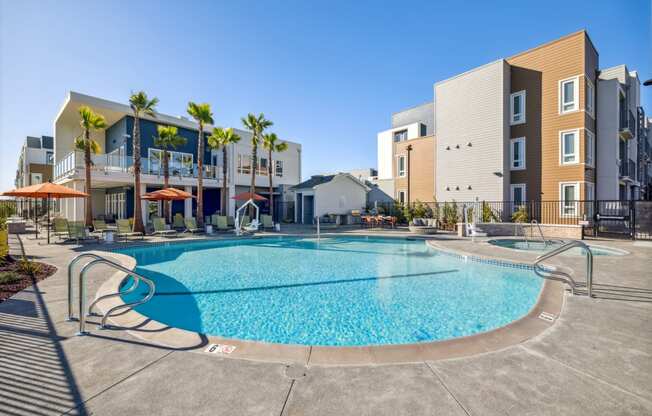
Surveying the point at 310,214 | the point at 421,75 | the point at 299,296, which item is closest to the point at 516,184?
the point at 421,75

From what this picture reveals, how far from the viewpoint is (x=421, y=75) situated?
24547 mm

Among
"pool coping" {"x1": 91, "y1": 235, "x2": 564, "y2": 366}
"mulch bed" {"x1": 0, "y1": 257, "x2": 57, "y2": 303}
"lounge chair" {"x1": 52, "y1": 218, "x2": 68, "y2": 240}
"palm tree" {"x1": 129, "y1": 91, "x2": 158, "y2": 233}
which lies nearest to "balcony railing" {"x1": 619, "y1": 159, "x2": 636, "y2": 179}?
"pool coping" {"x1": 91, "y1": 235, "x2": 564, "y2": 366}

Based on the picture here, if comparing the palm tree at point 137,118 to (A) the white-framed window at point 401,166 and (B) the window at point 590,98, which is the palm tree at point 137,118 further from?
(B) the window at point 590,98

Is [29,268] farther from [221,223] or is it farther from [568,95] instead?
[568,95]

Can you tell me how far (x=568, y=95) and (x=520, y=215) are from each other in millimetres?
8006

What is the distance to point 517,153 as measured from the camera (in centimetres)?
1998

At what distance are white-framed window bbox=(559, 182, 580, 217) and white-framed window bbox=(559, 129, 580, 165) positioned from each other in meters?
1.37

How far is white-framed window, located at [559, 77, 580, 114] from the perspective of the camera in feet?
57.4

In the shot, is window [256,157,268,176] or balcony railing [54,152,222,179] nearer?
balcony railing [54,152,222,179]

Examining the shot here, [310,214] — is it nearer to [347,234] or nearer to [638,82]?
[347,234]

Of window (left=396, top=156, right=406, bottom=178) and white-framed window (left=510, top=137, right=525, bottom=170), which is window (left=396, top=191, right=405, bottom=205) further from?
white-framed window (left=510, top=137, right=525, bottom=170)

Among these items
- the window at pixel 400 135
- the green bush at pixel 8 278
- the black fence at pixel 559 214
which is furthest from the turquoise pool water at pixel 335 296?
the window at pixel 400 135

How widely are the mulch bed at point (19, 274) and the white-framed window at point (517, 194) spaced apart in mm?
22579

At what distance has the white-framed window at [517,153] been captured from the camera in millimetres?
19672
